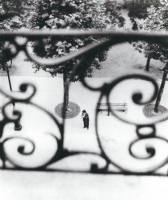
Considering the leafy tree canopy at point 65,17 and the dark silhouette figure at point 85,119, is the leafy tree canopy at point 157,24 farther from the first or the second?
the dark silhouette figure at point 85,119

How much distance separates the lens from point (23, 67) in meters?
16.8

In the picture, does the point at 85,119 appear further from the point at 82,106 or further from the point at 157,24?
the point at 157,24

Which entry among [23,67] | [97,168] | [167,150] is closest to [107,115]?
[167,150]

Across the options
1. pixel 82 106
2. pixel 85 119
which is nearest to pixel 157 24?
pixel 85 119

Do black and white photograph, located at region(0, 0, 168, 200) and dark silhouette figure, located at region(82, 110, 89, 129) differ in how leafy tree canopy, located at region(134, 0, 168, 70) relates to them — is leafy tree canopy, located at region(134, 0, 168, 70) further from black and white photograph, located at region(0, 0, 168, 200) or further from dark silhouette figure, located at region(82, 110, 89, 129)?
dark silhouette figure, located at region(82, 110, 89, 129)

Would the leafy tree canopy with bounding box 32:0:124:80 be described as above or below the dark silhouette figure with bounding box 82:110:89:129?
above

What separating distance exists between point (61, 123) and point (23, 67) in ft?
49.6

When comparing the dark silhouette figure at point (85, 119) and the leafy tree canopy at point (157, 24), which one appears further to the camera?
the dark silhouette figure at point (85, 119)

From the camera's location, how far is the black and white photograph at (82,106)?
1.76 metres

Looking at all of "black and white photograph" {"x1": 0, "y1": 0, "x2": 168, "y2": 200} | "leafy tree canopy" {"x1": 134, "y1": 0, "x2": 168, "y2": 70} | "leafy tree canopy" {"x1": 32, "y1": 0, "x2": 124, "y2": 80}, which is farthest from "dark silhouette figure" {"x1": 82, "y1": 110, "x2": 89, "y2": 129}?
"leafy tree canopy" {"x1": 134, "y1": 0, "x2": 168, "y2": 70}

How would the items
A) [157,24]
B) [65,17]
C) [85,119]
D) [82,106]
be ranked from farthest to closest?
[82,106] → [85,119] → [157,24] → [65,17]

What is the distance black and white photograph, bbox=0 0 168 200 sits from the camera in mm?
1763

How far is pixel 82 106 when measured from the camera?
13.5 m

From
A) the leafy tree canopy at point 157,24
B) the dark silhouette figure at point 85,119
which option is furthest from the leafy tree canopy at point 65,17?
the leafy tree canopy at point 157,24
